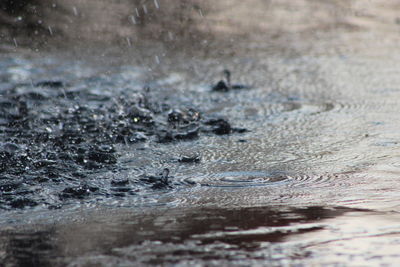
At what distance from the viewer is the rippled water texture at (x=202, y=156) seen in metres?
2.53

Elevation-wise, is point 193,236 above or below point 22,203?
below

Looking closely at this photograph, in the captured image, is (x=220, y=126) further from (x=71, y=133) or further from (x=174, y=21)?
(x=174, y=21)

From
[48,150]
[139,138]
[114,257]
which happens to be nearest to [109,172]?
[48,150]

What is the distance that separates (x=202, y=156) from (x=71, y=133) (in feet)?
3.20

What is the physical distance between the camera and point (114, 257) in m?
2.37

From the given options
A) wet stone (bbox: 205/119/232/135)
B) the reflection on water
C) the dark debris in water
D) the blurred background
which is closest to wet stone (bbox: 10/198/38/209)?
the dark debris in water

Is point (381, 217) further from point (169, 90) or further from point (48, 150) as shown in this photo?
point (169, 90)

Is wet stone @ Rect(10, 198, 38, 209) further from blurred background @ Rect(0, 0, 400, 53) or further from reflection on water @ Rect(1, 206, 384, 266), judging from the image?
blurred background @ Rect(0, 0, 400, 53)

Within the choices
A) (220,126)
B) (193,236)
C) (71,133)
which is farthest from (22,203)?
(220,126)

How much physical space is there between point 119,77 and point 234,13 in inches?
119

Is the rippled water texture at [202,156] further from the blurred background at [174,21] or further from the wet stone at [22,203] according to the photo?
the blurred background at [174,21]

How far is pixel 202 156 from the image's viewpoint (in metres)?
3.92

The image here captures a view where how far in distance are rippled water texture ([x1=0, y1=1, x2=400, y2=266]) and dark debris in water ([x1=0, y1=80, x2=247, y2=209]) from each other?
0.5 inches

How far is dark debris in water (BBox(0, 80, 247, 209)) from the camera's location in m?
3.21
